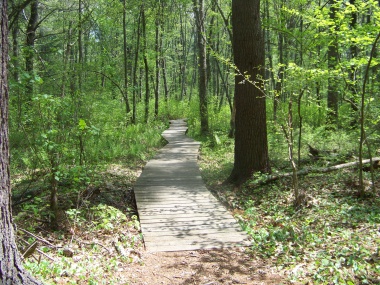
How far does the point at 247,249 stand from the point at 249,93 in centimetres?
375

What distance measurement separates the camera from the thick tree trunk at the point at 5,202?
2400mm

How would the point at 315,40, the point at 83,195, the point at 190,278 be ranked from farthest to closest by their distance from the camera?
the point at 315,40 < the point at 83,195 < the point at 190,278

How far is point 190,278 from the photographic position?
4121 mm

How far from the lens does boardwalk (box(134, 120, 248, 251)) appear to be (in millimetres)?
5109

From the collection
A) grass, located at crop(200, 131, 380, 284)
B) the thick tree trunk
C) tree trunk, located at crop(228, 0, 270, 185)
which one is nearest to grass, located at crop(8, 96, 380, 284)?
grass, located at crop(200, 131, 380, 284)

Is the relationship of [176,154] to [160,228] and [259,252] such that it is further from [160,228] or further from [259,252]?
[259,252]

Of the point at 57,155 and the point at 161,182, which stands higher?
the point at 57,155

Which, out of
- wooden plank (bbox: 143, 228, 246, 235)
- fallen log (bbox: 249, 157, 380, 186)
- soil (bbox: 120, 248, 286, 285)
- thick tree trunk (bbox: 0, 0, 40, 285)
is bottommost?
soil (bbox: 120, 248, 286, 285)

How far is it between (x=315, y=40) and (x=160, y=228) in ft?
18.8

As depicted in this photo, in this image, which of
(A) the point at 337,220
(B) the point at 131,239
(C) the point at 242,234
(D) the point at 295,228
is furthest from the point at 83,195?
(A) the point at 337,220

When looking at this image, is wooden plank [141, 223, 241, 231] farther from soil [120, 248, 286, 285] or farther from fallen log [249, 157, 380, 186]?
fallen log [249, 157, 380, 186]

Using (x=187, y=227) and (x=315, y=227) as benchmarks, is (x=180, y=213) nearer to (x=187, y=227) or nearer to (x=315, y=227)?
(x=187, y=227)

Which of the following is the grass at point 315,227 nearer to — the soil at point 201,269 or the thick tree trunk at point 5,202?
the soil at point 201,269

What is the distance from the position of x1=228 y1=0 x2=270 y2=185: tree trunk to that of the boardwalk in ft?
4.41
